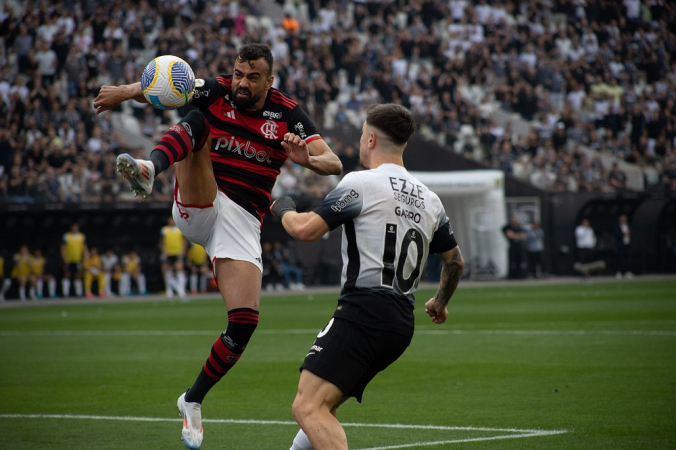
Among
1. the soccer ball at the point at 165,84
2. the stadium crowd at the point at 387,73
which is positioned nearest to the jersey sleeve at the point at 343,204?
the soccer ball at the point at 165,84

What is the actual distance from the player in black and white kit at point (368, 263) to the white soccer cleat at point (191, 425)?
1.74m

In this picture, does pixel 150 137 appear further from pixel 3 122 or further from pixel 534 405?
pixel 534 405

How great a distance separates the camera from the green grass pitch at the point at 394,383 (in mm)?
7664

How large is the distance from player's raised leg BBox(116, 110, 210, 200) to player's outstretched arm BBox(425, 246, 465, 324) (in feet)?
6.72

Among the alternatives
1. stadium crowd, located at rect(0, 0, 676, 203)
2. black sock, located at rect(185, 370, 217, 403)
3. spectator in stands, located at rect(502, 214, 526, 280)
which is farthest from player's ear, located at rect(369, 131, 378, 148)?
spectator in stands, located at rect(502, 214, 526, 280)

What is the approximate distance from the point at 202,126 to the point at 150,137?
22.0 meters

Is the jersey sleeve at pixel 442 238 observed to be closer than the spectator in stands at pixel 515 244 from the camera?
Yes

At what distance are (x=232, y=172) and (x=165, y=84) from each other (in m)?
0.96

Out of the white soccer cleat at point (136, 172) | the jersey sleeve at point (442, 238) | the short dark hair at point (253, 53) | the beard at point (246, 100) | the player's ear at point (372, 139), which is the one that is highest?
the short dark hair at point (253, 53)

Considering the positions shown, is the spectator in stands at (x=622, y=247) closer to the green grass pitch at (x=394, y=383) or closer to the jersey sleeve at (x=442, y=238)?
the green grass pitch at (x=394, y=383)

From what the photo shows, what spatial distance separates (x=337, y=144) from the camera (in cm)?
2995

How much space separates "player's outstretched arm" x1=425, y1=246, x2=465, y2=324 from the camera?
228 inches

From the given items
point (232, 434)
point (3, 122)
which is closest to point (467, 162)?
point (3, 122)

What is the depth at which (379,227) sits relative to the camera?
17.2 ft
